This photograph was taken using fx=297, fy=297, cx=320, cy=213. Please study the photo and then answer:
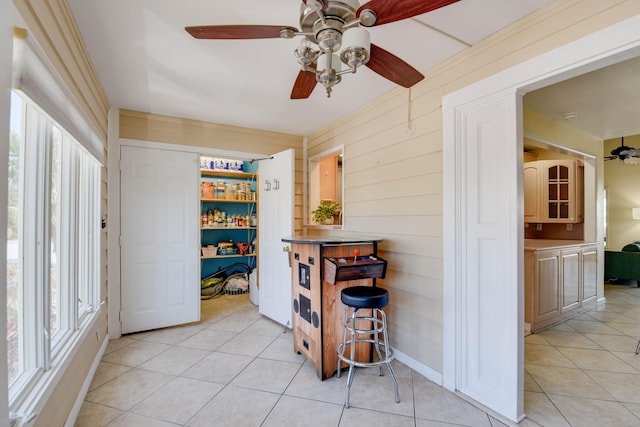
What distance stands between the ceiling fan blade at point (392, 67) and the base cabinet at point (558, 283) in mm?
2808

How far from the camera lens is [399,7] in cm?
117

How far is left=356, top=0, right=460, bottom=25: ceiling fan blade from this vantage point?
44.8 inches

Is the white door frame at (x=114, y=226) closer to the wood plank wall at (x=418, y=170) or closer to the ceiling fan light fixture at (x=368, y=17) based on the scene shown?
the wood plank wall at (x=418, y=170)

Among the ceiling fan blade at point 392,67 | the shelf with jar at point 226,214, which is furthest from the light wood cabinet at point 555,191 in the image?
the shelf with jar at point 226,214

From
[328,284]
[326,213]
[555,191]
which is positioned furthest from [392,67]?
[555,191]

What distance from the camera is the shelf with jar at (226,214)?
16.6 feet

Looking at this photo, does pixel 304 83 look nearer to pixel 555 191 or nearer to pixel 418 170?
pixel 418 170

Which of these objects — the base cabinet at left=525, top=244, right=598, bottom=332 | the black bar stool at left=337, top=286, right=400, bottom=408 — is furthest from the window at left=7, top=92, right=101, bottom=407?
the base cabinet at left=525, top=244, right=598, bottom=332

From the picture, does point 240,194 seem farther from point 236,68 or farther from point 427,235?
point 427,235

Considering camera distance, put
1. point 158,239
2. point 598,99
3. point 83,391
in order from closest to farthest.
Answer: point 83,391, point 598,99, point 158,239

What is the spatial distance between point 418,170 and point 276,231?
1909 millimetres

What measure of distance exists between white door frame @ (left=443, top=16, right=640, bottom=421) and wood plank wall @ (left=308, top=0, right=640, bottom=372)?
0.09 m

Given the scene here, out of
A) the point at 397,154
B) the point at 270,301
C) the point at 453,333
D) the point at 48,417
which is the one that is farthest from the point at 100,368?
the point at 397,154

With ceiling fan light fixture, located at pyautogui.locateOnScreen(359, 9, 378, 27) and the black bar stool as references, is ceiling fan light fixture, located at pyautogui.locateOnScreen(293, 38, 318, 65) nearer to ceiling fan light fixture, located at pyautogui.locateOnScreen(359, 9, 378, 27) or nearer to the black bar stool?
ceiling fan light fixture, located at pyautogui.locateOnScreen(359, 9, 378, 27)
